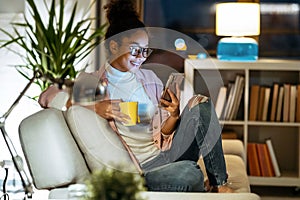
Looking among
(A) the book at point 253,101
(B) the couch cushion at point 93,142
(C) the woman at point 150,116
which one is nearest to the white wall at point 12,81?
(C) the woman at point 150,116

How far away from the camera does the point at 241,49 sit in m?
5.50

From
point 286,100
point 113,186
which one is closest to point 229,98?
point 286,100

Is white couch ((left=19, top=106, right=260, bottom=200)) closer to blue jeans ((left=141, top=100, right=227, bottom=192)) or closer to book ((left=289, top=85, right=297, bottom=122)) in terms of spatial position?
blue jeans ((left=141, top=100, right=227, bottom=192))

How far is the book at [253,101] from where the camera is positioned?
543 centimetres

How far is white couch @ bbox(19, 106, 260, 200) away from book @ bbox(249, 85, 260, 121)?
245 cm

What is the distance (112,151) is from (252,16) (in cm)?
251

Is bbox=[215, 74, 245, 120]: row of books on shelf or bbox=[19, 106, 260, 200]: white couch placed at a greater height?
bbox=[19, 106, 260, 200]: white couch

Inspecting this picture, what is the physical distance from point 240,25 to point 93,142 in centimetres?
246

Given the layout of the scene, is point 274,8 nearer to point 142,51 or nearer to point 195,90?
point 195,90

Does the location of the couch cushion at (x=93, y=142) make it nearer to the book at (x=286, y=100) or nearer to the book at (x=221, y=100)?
the book at (x=221, y=100)

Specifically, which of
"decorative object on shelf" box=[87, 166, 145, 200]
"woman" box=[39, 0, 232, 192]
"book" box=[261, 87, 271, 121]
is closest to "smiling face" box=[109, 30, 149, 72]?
"woman" box=[39, 0, 232, 192]

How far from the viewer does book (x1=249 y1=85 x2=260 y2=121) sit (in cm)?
543

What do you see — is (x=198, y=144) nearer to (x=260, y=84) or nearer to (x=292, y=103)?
(x=292, y=103)

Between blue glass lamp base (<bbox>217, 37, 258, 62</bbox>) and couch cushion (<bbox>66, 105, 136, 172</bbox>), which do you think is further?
blue glass lamp base (<bbox>217, 37, 258, 62</bbox>)
